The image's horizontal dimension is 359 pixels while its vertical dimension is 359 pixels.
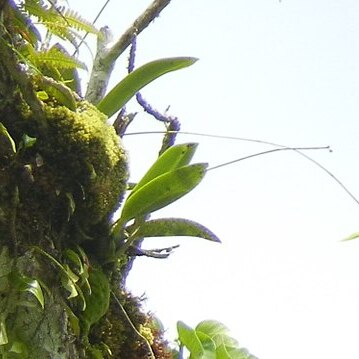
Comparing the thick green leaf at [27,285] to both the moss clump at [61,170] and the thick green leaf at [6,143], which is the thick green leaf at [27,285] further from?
the thick green leaf at [6,143]

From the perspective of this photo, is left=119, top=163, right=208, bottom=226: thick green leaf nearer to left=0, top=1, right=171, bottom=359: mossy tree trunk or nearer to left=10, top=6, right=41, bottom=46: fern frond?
left=0, top=1, right=171, bottom=359: mossy tree trunk

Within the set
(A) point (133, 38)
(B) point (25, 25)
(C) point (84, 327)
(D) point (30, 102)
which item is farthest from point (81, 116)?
(A) point (133, 38)

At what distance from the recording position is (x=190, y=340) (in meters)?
1.46

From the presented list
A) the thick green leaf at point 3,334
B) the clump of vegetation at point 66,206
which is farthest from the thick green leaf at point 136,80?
the thick green leaf at point 3,334

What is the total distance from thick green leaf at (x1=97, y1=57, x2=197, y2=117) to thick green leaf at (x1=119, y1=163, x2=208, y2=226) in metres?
0.23

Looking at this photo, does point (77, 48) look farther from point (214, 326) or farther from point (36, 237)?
point (214, 326)

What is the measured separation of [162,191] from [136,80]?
0.91 ft

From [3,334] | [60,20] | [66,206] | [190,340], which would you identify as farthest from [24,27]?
[190,340]

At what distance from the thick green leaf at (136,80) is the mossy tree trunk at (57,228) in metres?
0.17

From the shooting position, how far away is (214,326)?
1530 millimetres

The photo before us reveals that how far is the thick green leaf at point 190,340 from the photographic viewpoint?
1442 millimetres

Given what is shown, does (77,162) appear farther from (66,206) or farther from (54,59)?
(54,59)

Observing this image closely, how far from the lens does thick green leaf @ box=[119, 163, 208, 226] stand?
1.33 meters

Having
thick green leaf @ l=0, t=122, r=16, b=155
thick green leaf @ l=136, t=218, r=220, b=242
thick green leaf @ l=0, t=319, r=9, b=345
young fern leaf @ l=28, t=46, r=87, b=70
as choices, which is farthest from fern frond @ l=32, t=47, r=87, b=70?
thick green leaf @ l=0, t=319, r=9, b=345
